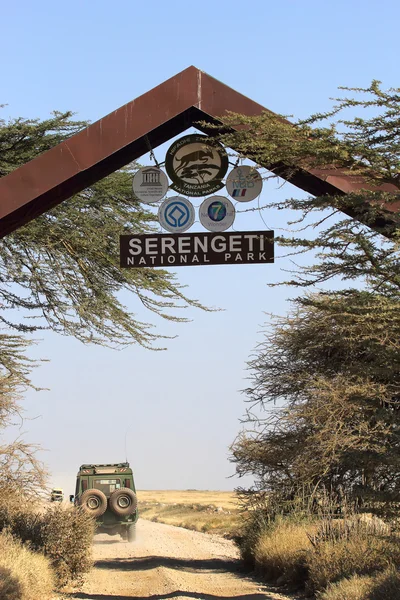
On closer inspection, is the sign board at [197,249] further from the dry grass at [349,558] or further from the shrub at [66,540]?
the shrub at [66,540]

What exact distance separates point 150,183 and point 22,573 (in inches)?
264

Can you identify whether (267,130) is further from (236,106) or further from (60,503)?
(60,503)

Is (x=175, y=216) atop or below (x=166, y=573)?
atop

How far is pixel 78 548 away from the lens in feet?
51.7

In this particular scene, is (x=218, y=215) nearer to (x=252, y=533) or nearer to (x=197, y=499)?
(x=252, y=533)

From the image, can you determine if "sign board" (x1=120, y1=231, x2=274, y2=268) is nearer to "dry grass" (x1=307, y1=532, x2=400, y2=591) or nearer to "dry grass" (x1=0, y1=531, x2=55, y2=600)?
"dry grass" (x1=307, y1=532, x2=400, y2=591)

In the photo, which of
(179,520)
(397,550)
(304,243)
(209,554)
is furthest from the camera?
(179,520)

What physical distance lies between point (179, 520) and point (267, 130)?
34.1m

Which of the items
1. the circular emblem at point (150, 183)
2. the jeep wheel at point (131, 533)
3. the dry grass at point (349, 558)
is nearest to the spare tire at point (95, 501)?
the jeep wheel at point (131, 533)

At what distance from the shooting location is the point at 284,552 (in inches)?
623

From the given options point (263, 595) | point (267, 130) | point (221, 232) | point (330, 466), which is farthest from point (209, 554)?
point (267, 130)

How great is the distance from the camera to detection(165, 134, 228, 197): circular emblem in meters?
11.3

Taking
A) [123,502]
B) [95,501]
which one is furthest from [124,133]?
[123,502]

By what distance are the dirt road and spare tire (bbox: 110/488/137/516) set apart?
104 cm
